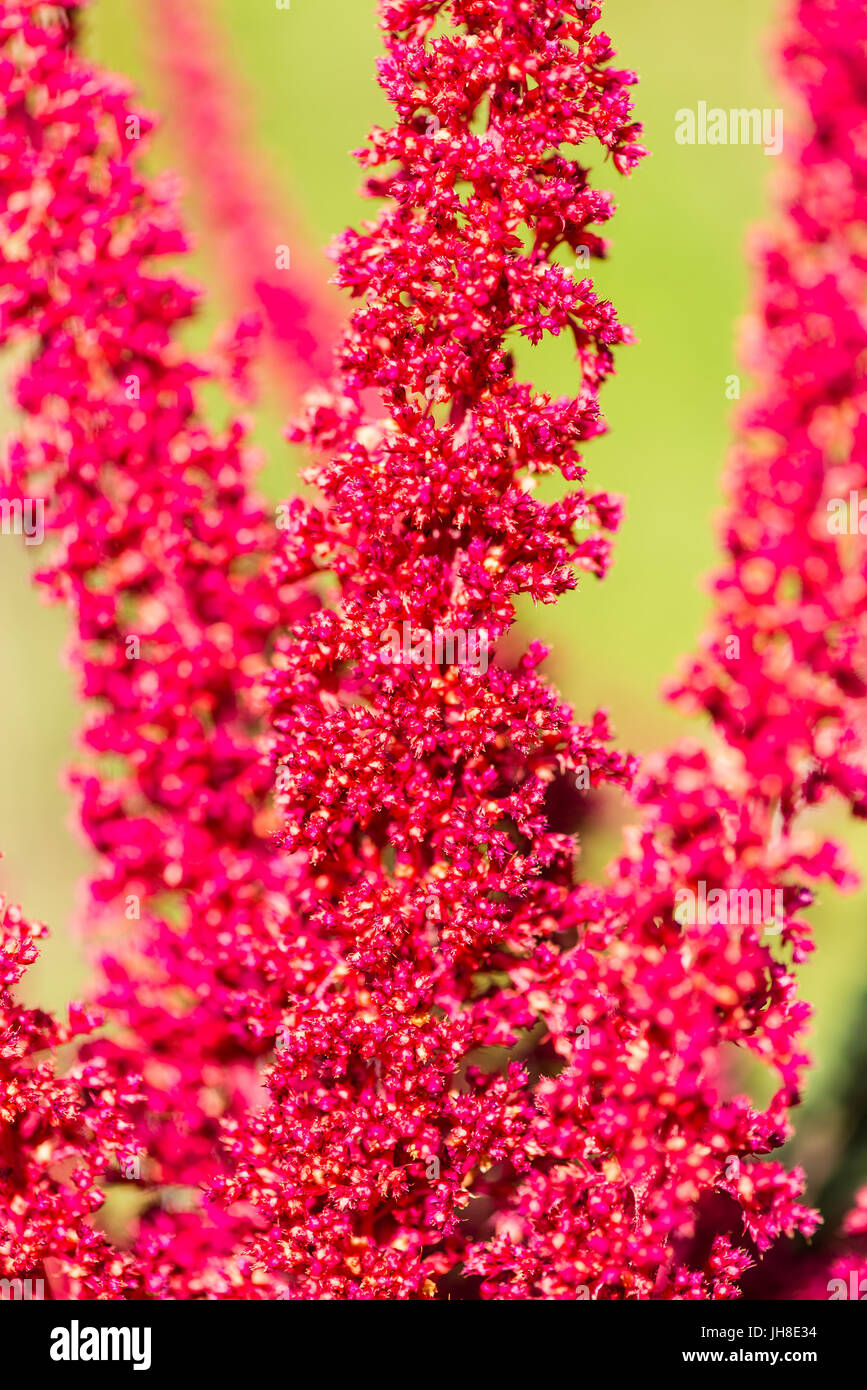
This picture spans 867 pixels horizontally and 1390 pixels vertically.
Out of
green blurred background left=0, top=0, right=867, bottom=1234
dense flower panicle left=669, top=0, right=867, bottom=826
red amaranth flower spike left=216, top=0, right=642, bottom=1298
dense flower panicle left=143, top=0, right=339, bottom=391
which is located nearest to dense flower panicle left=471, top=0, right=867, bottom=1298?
dense flower panicle left=669, top=0, right=867, bottom=826

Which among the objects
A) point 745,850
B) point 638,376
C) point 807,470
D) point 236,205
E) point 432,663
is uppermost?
point 236,205

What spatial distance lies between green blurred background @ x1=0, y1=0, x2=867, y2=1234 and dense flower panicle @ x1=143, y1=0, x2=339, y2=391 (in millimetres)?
26

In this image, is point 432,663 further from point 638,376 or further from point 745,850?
point 638,376

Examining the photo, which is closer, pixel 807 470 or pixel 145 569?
pixel 807 470

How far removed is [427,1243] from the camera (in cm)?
171

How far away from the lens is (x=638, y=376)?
1.86 meters

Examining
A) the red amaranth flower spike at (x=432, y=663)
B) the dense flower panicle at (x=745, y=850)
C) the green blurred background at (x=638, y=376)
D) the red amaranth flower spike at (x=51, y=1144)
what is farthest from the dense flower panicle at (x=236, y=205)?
the red amaranth flower spike at (x=51, y=1144)

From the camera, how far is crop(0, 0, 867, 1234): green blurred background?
1.80 m

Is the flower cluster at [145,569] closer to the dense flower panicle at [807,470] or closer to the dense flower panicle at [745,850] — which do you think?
the dense flower panicle at [745,850]

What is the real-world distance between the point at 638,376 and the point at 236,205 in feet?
2.32

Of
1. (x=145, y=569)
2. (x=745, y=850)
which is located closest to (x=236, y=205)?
(x=145, y=569)

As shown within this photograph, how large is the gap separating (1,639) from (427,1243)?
1.18 meters
